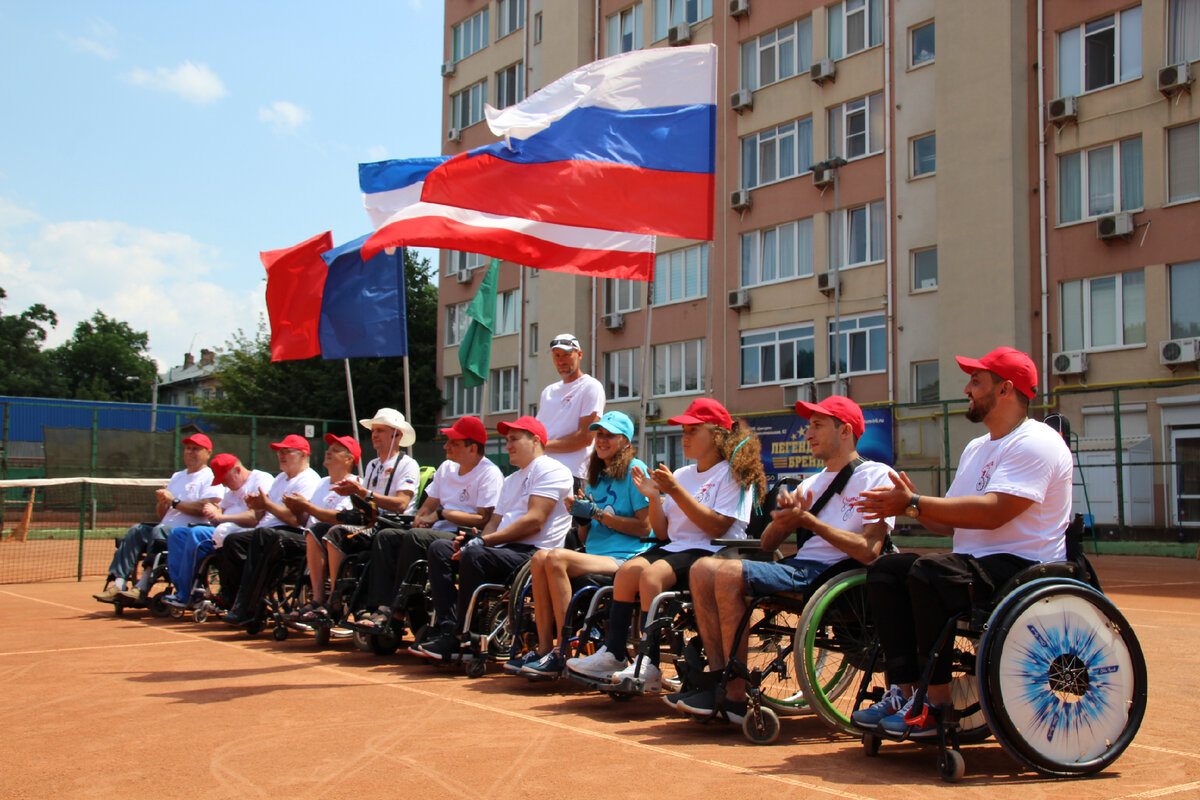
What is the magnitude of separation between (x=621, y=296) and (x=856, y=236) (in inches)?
344

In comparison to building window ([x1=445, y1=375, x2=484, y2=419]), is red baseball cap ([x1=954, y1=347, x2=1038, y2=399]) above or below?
below

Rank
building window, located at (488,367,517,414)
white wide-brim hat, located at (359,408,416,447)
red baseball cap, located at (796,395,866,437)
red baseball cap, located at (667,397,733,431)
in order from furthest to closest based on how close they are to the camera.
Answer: building window, located at (488,367,517,414) → white wide-brim hat, located at (359,408,416,447) → red baseball cap, located at (667,397,733,431) → red baseball cap, located at (796,395,866,437)

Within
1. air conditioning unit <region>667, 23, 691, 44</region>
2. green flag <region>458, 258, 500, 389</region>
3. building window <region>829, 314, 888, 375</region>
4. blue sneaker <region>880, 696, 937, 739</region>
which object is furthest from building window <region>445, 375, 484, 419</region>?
blue sneaker <region>880, 696, 937, 739</region>

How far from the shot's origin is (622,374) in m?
34.2

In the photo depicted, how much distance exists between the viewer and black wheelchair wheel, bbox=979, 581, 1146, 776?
442cm

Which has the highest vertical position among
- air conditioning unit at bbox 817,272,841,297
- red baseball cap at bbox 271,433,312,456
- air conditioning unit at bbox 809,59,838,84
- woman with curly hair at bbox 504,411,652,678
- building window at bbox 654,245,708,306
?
air conditioning unit at bbox 809,59,838,84

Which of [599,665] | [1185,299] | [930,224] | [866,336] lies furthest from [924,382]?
[599,665]

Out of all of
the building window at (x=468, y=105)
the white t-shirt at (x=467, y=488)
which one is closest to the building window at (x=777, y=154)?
the building window at (x=468, y=105)

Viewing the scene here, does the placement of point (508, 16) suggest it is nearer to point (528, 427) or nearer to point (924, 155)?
point (924, 155)

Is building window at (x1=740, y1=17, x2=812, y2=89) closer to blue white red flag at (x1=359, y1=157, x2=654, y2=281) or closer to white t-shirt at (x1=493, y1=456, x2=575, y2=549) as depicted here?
blue white red flag at (x1=359, y1=157, x2=654, y2=281)

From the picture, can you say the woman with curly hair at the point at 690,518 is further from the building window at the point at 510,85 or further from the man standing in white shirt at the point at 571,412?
the building window at the point at 510,85

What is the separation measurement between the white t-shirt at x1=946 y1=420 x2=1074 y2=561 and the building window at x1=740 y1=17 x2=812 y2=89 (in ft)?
84.1

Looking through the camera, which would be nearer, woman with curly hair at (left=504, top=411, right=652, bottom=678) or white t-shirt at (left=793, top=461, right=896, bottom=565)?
white t-shirt at (left=793, top=461, right=896, bottom=565)

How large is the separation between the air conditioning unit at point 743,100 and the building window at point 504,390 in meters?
12.4
